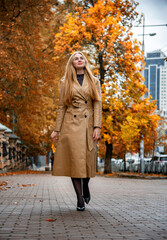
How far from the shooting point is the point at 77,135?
5.85 metres

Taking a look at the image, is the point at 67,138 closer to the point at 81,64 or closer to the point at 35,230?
the point at 81,64

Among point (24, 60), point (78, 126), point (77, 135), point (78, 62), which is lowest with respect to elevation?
point (77, 135)

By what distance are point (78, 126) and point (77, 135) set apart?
13 centimetres

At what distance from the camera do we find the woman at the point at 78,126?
580 cm

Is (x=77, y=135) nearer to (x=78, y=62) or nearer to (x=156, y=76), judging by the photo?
(x=78, y=62)

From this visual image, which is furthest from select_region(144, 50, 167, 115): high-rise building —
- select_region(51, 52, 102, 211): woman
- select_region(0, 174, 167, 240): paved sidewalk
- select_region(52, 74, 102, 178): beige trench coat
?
select_region(52, 74, 102, 178): beige trench coat

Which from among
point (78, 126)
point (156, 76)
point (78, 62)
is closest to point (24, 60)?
point (78, 62)

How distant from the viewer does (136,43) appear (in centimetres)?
2341

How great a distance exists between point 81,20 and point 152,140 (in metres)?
29.4

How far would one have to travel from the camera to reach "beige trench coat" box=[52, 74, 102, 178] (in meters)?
5.78

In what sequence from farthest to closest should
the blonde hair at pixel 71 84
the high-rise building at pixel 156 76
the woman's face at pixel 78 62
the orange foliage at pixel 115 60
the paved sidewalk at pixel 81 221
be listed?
the high-rise building at pixel 156 76, the orange foliage at pixel 115 60, the woman's face at pixel 78 62, the blonde hair at pixel 71 84, the paved sidewalk at pixel 81 221

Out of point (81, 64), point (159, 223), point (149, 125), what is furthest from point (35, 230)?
point (149, 125)

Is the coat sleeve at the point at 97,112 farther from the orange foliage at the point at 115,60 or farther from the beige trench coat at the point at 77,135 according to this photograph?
the orange foliage at the point at 115,60

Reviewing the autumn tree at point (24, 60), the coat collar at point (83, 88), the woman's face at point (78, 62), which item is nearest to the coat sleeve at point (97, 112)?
the coat collar at point (83, 88)
